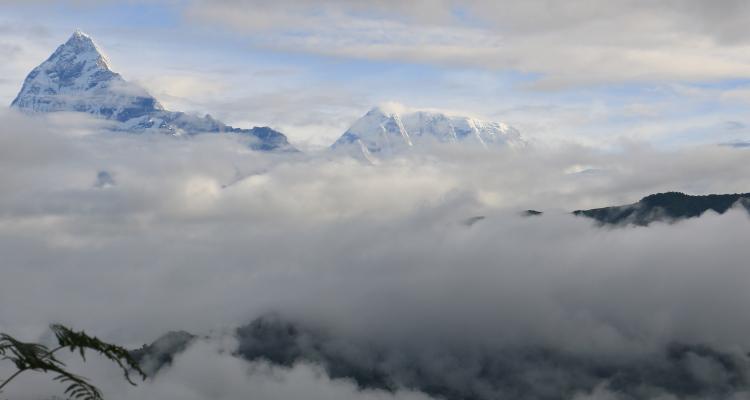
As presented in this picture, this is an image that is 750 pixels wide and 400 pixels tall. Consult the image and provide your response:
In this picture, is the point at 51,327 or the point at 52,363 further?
the point at 51,327

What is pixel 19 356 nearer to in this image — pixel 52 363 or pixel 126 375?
pixel 52 363

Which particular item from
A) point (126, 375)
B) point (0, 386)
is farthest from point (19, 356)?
point (126, 375)

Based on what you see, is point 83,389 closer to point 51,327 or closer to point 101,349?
point 101,349

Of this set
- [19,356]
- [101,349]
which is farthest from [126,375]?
[19,356]

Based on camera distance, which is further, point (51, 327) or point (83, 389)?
point (51, 327)

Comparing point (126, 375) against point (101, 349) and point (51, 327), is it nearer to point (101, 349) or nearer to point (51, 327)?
point (101, 349)
